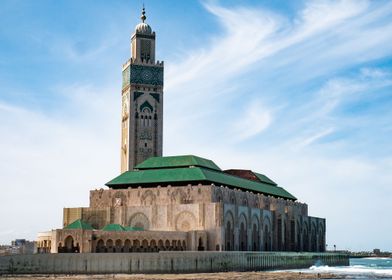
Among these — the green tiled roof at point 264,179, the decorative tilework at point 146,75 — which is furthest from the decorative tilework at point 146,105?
the green tiled roof at point 264,179

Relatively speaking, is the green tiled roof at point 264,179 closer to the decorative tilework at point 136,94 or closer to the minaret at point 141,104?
the minaret at point 141,104

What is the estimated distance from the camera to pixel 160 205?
99.4 meters

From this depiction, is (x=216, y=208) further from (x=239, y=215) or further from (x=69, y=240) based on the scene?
(x=69, y=240)

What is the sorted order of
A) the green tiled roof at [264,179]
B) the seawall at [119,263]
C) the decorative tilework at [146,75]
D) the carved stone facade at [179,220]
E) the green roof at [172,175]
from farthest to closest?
the decorative tilework at [146,75] → the green tiled roof at [264,179] → the green roof at [172,175] → the carved stone facade at [179,220] → the seawall at [119,263]

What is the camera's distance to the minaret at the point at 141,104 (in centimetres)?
12594

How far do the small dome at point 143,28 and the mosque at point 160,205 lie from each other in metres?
0.18

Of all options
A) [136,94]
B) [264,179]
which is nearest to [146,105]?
[136,94]

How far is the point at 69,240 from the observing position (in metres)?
85.8

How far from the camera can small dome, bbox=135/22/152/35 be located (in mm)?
131125

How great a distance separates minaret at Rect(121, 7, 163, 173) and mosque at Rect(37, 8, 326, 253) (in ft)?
0.59

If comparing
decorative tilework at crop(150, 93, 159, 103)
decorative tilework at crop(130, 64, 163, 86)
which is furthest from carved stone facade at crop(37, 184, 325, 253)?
decorative tilework at crop(130, 64, 163, 86)

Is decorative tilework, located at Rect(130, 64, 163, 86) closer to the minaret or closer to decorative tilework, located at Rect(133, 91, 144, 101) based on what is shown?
the minaret

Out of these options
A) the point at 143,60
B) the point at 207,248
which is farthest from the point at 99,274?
the point at 143,60

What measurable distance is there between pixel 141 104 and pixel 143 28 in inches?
588
